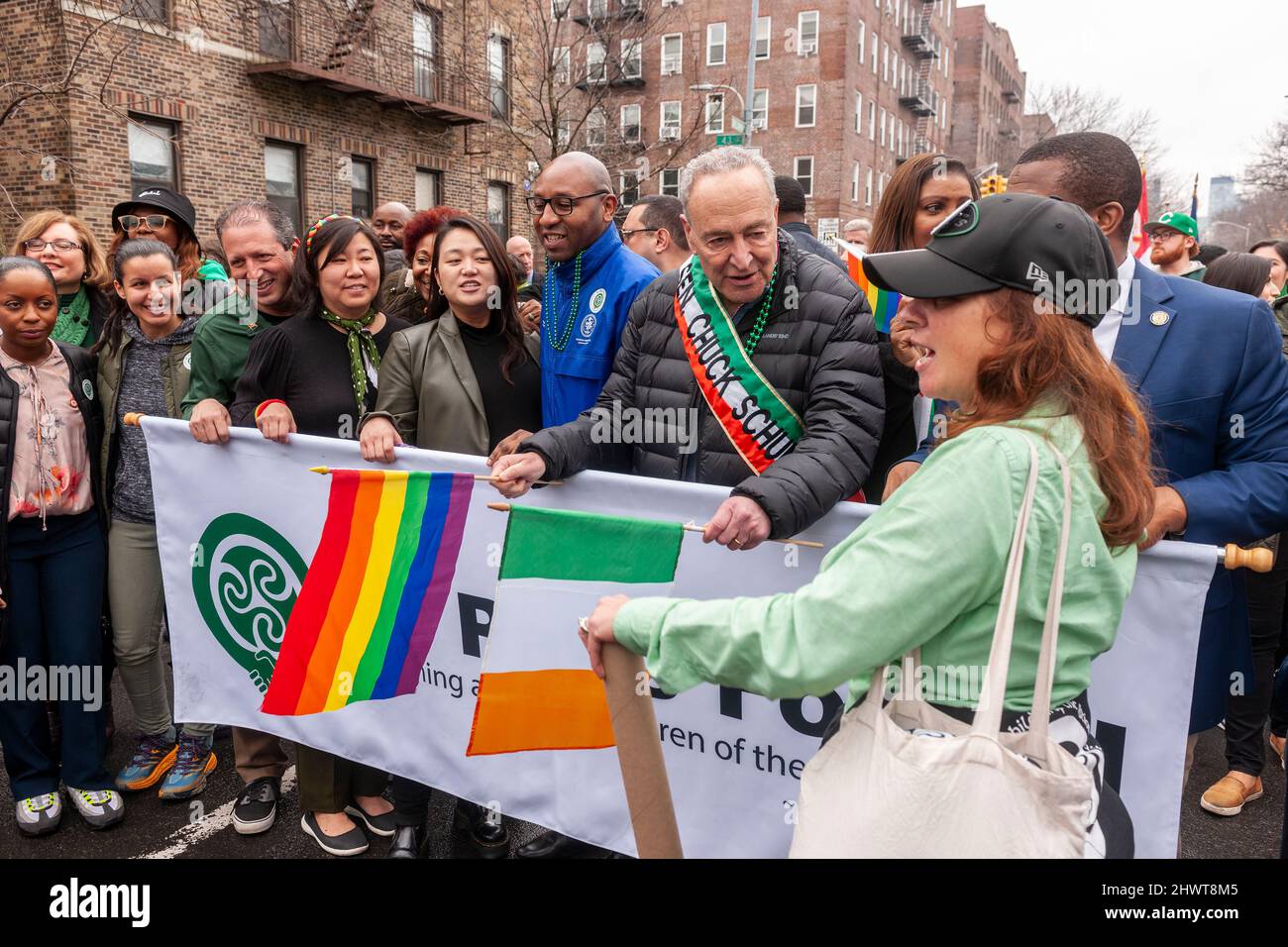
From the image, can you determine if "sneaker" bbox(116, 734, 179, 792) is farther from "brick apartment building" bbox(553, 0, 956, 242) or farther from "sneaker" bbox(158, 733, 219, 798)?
"brick apartment building" bbox(553, 0, 956, 242)

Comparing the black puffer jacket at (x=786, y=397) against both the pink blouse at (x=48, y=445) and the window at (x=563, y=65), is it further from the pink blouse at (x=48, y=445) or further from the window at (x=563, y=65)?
→ the window at (x=563, y=65)

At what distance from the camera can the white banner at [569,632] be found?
229cm

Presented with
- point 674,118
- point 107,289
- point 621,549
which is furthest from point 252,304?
point 674,118

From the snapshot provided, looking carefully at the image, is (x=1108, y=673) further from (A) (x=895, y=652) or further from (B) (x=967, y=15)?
(B) (x=967, y=15)

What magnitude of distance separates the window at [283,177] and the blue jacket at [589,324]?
1363 cm

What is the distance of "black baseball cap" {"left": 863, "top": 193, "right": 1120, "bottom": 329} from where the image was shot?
1.51 metres

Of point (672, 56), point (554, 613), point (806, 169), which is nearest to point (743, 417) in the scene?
point (554, 613)

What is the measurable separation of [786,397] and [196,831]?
293cm

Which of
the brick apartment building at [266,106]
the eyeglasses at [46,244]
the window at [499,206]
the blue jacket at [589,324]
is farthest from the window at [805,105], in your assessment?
the blue jacket at [589,324]

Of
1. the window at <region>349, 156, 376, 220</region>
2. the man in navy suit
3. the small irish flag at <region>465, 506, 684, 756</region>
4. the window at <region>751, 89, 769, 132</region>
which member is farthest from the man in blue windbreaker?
the window at <region>751, 89, 769, 132</region>

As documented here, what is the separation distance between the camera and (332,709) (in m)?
3.08

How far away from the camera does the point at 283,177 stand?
1609 centimetres

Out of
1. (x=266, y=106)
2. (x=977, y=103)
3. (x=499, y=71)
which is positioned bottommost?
(x=266, y=106)

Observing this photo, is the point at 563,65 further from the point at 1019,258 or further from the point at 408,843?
the point at 1019,258
